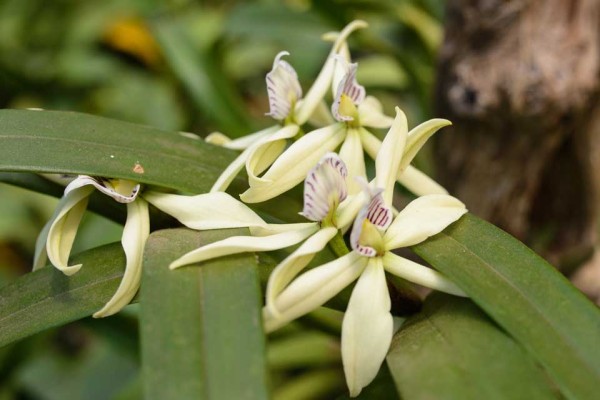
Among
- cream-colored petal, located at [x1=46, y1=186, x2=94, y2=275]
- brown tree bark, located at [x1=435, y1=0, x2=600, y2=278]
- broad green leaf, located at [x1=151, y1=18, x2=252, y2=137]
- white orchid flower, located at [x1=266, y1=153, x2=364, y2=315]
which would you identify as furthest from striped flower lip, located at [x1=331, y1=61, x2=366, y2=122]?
broad green leaf, located at [x1=151, y1=18, x2=252, y2=137]

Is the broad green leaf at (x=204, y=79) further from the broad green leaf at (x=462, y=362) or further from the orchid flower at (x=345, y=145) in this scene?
the broad green leaf at (x=462, y=362)

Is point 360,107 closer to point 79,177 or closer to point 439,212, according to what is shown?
point 439,212

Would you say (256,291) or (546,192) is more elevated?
(256,291)

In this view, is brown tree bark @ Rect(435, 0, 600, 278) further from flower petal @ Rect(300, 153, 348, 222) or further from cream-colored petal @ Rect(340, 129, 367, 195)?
flower petal @ Rect(300, 153, 348, 222)

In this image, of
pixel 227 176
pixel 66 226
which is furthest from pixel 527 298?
pixel 66 226

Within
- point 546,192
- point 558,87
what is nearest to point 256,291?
point 558,87

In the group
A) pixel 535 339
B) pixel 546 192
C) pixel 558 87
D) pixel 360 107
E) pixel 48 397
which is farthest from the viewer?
pixel 48 397

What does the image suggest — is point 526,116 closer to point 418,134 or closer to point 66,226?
point 418,134
